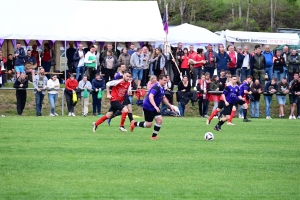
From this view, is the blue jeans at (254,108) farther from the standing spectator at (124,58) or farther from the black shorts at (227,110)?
the black shorts at (227,110)

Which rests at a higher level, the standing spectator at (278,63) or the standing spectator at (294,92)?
the standing spectator at (278,63)

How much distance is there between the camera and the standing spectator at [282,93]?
30859 millimetres

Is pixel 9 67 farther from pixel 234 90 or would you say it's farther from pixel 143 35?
pixel 234 90

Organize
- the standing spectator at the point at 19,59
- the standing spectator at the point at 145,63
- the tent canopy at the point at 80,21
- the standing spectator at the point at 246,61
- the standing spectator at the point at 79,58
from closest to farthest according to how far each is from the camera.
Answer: the standing spectator at the point at 145,63
the standing spectator at the point at 19,59
the standing spectator at the point at 79,58
the standing spectator at the point at 246,61
the tent canopy at the point at 80,21

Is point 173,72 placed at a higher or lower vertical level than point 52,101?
higher

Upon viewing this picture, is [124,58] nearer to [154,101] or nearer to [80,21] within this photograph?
[80,21]

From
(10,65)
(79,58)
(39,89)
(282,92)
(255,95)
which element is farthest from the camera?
(10,65)

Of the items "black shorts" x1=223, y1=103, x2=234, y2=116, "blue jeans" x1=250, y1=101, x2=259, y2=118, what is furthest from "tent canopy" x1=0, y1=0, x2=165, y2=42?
"black shorts" x1=223, y1=103, x2=234, y2=116

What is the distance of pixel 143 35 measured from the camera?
32.0 meters

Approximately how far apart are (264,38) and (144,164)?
2750 centimetres

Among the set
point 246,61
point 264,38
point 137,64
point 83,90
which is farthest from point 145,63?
point 264,38

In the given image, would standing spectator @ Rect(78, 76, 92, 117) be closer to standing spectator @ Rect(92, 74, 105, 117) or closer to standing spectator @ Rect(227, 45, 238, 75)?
standing spectator @ Rect(92, 74, 105, 117)

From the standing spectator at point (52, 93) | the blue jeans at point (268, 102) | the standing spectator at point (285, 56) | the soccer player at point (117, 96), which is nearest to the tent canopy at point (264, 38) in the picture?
the standing spectator at point (285, 56)

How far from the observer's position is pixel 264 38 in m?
39.9
